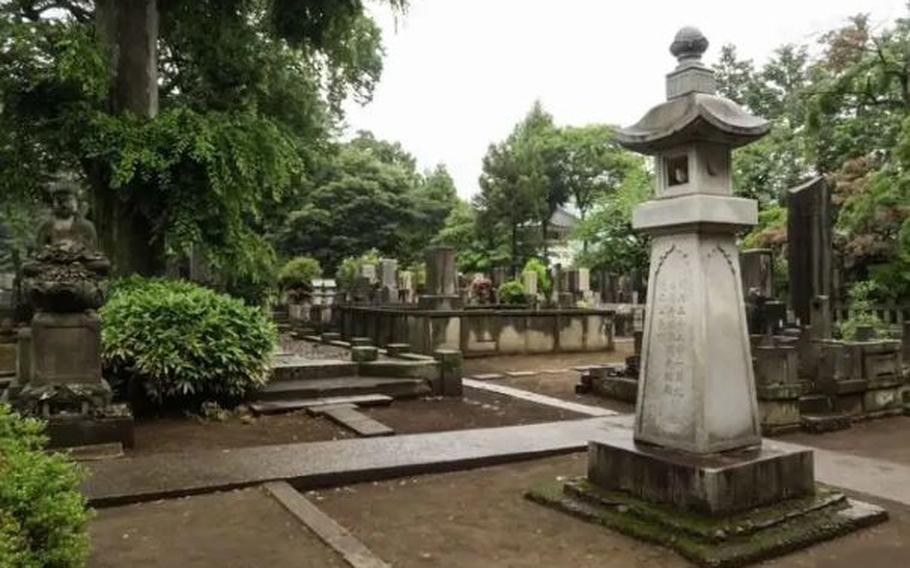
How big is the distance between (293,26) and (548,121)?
33.3 m

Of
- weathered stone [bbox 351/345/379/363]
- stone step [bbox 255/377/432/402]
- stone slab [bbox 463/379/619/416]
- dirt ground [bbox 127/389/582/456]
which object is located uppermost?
weathered stone [bbox 351/345/379/363]

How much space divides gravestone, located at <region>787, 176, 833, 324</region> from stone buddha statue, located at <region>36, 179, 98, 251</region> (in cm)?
964

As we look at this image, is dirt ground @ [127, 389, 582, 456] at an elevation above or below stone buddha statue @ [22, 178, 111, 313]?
below

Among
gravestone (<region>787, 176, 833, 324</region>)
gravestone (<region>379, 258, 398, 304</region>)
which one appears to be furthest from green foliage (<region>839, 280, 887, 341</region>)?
gravestone (<region>379, 258, 398, 304</region>)

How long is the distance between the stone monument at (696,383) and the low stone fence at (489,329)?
10.9 metres

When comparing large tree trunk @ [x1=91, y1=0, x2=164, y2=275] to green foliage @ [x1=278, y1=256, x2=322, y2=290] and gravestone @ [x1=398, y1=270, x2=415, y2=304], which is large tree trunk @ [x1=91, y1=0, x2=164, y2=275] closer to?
gravestone @ [x1=398, y1=270, x2=415, y2=304]

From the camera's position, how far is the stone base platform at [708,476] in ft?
14.4

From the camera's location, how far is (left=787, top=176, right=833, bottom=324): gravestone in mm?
10781

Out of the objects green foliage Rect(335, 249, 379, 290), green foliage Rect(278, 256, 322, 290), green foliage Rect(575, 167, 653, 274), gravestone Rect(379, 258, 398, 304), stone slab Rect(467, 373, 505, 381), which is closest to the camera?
stone slab Rect(467, 373, 505, 381)

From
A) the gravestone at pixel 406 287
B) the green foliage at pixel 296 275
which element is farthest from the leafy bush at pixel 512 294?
the green foliage at pixel 296 275

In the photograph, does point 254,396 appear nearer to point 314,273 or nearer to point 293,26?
point 293,26

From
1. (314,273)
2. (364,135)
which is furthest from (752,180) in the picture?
(364,135)

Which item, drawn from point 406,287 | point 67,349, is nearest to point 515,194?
point 406,287

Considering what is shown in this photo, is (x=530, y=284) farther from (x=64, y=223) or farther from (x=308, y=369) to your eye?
(x=64, y=223)
